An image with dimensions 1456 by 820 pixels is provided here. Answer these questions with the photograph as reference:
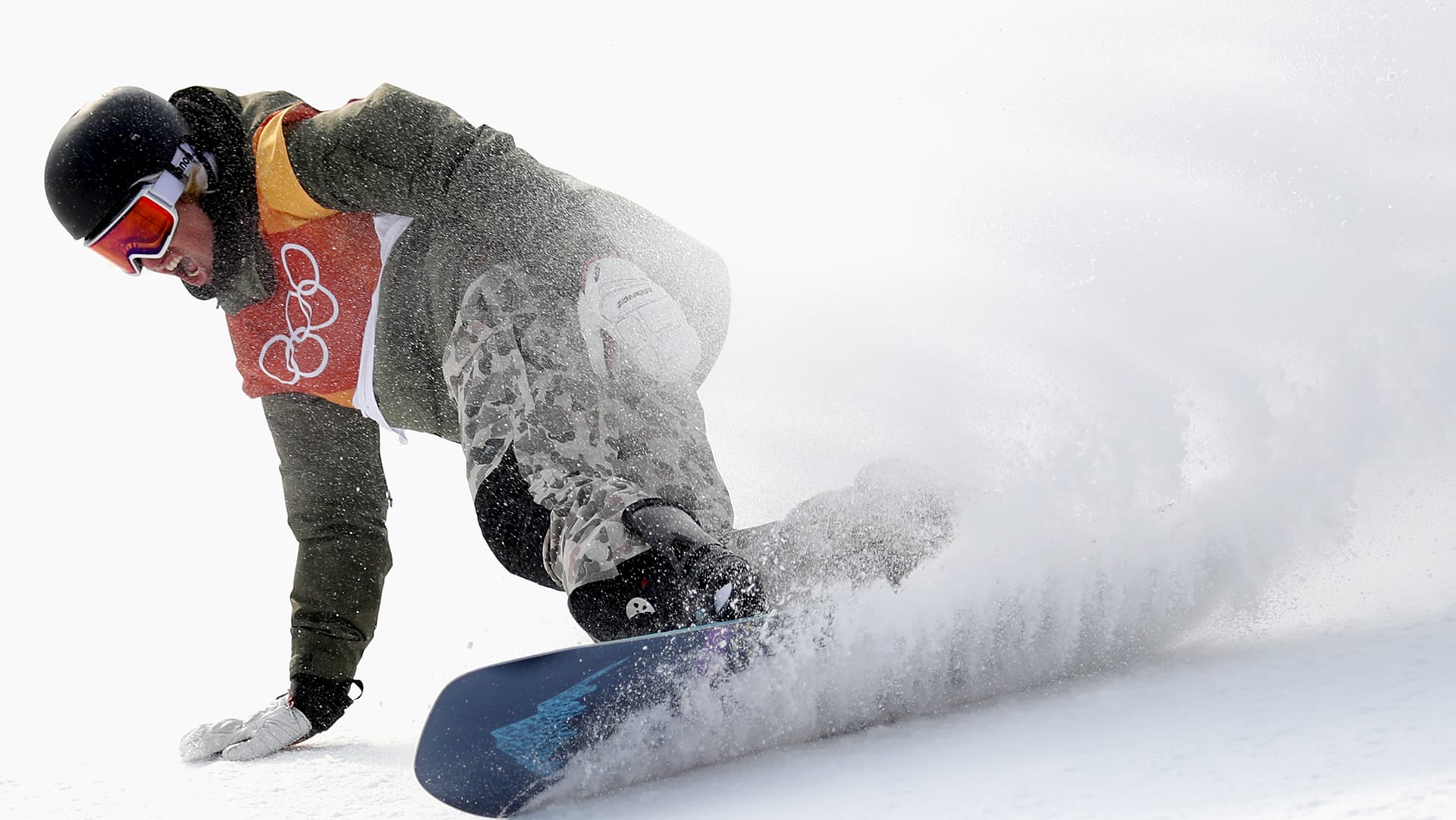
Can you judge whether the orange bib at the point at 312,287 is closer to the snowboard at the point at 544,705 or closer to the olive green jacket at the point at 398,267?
the olive green jacket at the point at 398,267

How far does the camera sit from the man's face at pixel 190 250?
2.04m

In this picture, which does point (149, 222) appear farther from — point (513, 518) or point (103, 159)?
point (513, 518)

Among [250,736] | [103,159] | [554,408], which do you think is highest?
[103,159]

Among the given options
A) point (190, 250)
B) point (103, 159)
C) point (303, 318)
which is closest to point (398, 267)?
point (303, 318)

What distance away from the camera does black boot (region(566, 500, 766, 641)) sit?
1595 millimetres

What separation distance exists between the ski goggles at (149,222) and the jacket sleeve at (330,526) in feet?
1.38

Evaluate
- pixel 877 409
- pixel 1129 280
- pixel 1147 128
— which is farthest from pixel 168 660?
pixel 1147 128

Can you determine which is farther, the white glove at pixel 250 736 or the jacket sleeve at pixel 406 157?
the white glove at pixel 250 736

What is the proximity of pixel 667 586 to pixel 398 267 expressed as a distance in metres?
0.88

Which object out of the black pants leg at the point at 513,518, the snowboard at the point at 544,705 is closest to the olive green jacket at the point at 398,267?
the black pants leg at the point at 513,518

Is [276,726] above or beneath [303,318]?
beneath

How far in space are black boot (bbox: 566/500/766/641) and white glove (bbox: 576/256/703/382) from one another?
304 millimetres

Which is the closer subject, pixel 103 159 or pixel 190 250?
pixel 103 159

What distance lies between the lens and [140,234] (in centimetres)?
198
